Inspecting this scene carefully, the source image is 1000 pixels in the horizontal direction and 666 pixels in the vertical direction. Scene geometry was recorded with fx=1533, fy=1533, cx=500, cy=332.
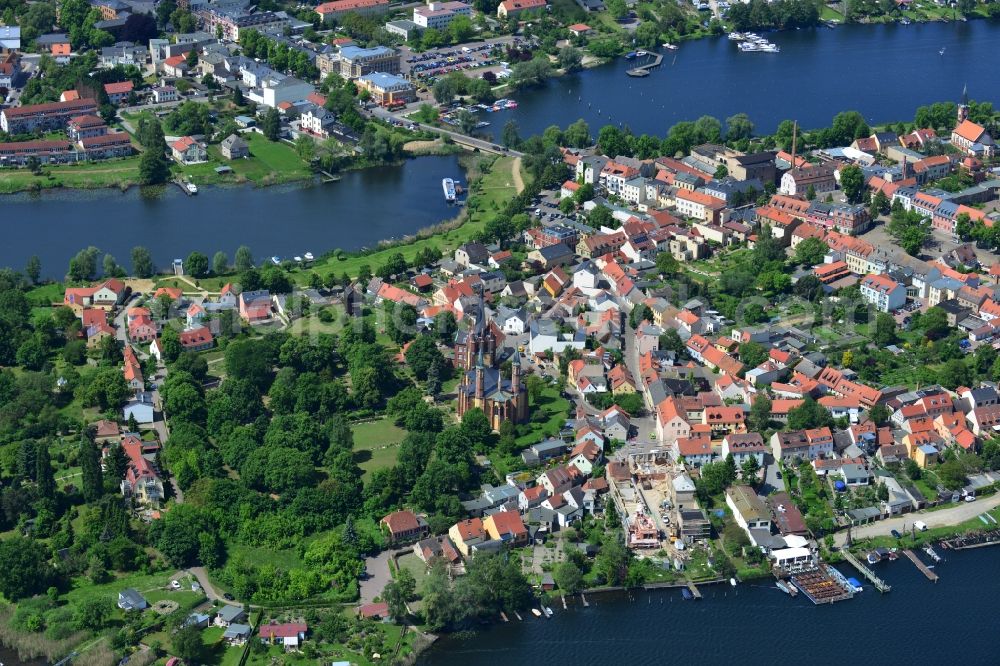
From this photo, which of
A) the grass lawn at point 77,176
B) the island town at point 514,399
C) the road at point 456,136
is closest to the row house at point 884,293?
the island town at point 514,399

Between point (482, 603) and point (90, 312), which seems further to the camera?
point (90, 312)

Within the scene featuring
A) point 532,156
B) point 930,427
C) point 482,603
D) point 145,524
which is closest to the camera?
point 482,603

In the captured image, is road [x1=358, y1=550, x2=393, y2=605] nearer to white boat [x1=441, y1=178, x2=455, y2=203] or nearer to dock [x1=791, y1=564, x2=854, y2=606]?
dock [x1=791, y1=564, x2=854, y2=606]

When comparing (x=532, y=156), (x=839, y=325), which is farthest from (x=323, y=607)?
(x=532, y=156)

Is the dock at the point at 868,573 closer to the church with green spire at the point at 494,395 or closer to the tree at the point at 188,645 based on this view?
the church with green spire at the point at 494,395

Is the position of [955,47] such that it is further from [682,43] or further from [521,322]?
[521,322]

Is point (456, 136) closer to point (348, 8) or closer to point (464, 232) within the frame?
point (464, 232)
